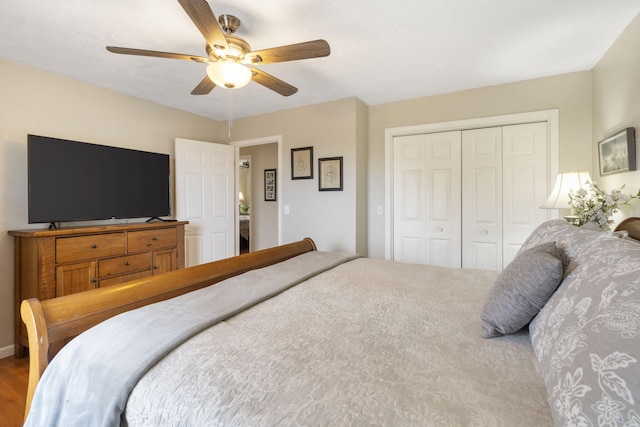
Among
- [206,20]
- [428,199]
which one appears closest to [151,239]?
[206,20]

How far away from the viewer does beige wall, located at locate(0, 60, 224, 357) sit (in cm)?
237

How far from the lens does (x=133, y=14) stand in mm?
1805

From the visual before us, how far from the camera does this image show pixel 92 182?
8.75ft

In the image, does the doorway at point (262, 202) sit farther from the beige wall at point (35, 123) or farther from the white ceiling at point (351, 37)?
the white ceiling at point (351, 37)

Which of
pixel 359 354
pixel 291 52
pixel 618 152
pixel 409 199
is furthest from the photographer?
pixel 409 199

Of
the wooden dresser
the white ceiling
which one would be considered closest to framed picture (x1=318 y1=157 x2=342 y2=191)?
the white ceiling

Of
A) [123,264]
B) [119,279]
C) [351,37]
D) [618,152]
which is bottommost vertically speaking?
[119,279]

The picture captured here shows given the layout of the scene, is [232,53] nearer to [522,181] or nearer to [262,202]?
[522,181]

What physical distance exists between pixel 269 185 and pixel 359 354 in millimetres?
4609

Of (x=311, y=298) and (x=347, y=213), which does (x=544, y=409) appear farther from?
(x=347, y=213)

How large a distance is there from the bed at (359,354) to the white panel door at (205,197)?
97.0 inches

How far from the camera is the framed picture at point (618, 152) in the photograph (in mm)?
1840

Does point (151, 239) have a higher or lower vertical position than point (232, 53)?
lower

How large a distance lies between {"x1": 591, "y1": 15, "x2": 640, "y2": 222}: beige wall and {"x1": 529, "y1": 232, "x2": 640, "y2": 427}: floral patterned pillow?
160 cm
